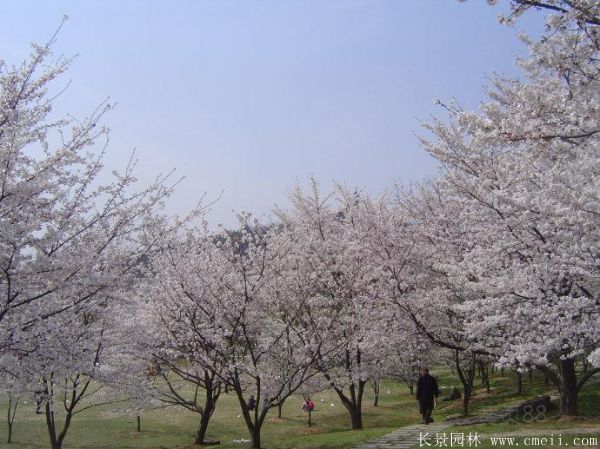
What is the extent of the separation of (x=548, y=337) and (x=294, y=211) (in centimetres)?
1250

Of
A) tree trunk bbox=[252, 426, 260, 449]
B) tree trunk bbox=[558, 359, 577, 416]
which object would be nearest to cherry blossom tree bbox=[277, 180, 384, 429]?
tree trunk bbox=[252, 426, 260, 449]

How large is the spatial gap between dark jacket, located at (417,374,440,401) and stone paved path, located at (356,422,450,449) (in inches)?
47.3

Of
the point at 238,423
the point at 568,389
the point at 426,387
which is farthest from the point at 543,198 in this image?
the point at 238,423

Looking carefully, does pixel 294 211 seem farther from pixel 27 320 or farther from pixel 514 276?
pixel 27 320

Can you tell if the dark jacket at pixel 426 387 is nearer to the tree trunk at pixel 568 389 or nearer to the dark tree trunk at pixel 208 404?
the tree trunk at pixel 568 389

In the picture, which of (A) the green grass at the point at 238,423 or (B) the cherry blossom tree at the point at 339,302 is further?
(A) the green grass at the point at 238,423

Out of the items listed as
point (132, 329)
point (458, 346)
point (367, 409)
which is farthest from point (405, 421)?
point (132, 329)

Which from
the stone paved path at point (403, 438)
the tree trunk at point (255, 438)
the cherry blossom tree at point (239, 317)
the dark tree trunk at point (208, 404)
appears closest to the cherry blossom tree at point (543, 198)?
the stone paved path at point (403, 438)

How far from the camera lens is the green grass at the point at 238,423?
16672 millimetres

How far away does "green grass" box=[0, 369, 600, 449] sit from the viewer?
1667 centimetres

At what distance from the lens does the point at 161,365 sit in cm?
1605

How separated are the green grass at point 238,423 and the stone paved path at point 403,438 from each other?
62 centimetres

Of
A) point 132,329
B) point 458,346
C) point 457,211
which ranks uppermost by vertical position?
point 457,211

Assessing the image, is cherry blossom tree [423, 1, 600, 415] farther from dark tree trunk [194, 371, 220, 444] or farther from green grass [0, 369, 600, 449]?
dark tree trunk [194, 371, 220, 444]
